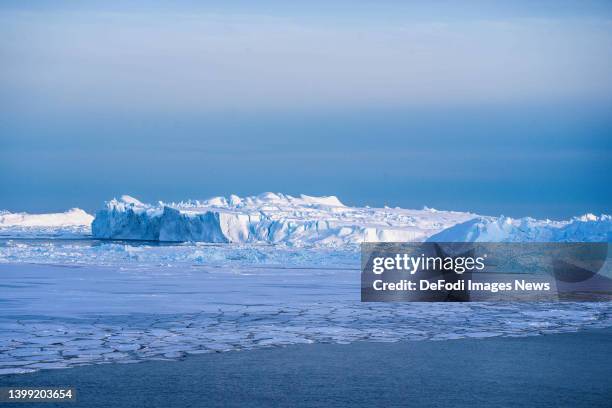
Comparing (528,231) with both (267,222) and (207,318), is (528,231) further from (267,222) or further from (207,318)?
(207,318)

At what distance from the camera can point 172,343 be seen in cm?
696

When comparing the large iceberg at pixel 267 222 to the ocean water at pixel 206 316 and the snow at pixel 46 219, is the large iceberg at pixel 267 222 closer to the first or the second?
the ocean water at pixel 206 316

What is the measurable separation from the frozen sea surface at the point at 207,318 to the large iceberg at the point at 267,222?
63.9ft

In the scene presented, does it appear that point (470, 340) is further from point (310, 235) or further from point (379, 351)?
point (310, 235)

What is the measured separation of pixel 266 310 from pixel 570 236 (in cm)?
1478

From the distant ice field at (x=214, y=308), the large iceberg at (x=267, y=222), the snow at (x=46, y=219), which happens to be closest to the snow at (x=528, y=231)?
the distant ice field at (x=214, y=308)

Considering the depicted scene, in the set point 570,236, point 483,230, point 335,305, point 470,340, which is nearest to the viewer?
point 470,340

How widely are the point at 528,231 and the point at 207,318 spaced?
53.1 ft

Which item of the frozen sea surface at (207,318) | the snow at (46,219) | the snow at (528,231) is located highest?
the snow at (46,219)

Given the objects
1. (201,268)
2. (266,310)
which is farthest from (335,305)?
(201,268)

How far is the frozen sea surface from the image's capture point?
6738mm

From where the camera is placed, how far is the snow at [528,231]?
21.9 m

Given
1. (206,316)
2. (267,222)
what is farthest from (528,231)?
(206,316)

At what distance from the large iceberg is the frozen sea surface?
19.5 metres
